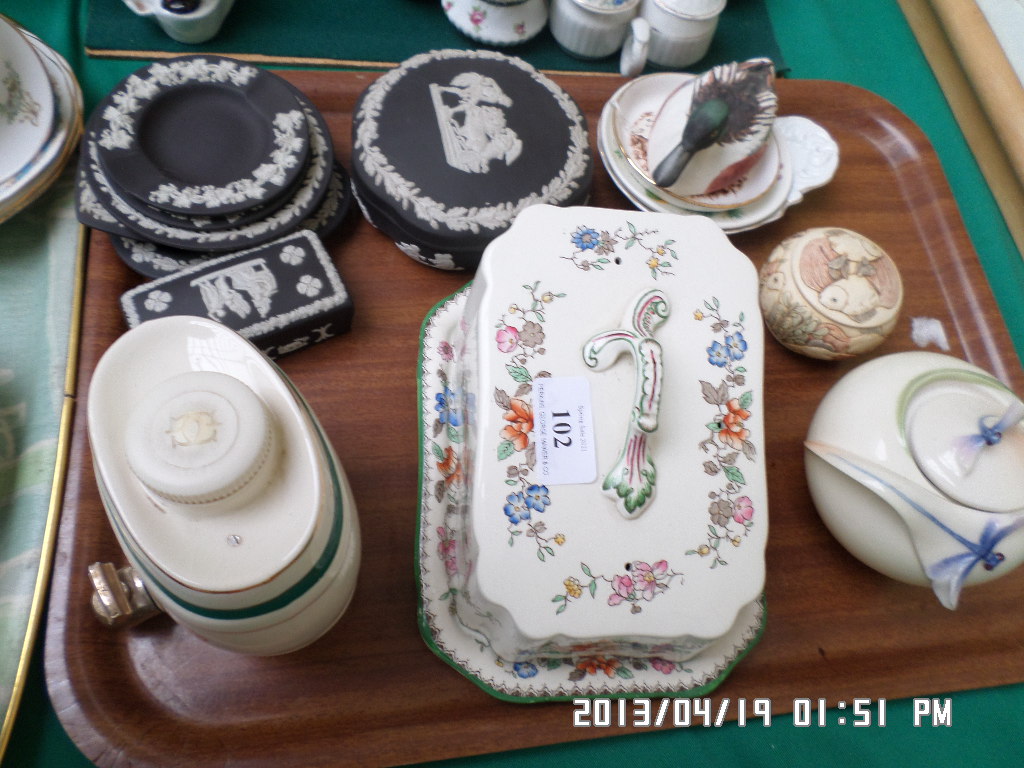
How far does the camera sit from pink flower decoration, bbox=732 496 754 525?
51 cm

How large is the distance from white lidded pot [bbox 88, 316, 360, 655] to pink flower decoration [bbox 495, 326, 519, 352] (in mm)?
148

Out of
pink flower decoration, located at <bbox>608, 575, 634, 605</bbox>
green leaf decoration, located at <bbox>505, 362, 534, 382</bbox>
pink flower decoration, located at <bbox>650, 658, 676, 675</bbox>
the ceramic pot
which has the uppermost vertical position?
green leaf decoration, located at <bbox>505, 362, 534, 382</bbox>

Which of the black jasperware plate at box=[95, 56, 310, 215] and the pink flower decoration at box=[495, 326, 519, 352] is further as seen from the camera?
the black jasperware plate at box=[95, 56, 310, 215]

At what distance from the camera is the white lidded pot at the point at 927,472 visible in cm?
51

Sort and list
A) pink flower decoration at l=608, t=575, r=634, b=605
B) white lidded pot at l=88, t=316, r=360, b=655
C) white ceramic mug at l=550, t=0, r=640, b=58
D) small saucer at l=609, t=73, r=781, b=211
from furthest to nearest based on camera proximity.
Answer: white ceramic mug at l=550, t=0, r=640, b=58, small saucer at l=609, t=73, r=781, b=211, pink flower decoration at l=608, t=575, r=634, b=605, white lidded pot at l=88, t=316, r=360, b=655

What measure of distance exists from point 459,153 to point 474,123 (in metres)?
0.04

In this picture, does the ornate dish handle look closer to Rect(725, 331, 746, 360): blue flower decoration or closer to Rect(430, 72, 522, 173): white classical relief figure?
Rect(725, 331, 746, 360): blue flower decoration

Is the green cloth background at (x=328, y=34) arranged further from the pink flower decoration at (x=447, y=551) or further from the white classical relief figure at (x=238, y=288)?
the pink flower decoration at (x=447, y=551)

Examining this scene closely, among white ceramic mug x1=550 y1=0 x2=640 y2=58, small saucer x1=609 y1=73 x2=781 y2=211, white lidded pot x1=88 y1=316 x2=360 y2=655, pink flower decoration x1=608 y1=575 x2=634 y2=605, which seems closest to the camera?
white lidded pot x1=88 y1=316 x2=360 y2=655

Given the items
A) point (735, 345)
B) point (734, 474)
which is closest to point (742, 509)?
point (734, 474)

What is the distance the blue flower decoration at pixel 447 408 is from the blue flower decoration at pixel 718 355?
0.22 metres

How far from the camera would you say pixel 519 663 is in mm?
557

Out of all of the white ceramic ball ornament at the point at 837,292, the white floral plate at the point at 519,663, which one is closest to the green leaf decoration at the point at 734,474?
the white floral plate at the point at 519,663
